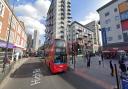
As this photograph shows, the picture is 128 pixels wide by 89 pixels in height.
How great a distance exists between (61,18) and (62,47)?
55.6 metres

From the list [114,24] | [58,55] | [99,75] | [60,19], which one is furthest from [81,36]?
[99,75]

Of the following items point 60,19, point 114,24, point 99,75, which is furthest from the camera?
point 60,19

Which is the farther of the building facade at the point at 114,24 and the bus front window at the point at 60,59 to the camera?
the building facade at the point at 114,24

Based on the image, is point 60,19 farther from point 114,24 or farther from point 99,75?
point 99,75

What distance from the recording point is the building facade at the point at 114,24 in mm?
33375

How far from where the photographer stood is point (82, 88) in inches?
423

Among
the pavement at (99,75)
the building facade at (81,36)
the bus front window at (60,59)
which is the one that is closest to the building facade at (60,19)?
the building facade at (81,36)

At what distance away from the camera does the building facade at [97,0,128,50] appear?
109ft

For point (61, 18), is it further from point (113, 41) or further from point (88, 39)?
point (113, 41)

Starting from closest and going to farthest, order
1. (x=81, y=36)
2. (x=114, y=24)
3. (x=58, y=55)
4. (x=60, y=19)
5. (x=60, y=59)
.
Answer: (x=58, y=55) → (x=60, y=59) → (x=114, y=24) → (x=60, y=19) → (x=81, y=36)

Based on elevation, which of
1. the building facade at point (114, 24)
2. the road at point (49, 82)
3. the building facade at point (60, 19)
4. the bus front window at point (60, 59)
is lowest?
the road at point (49, 82)

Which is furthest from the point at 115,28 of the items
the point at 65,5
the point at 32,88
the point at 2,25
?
the point at 65,5

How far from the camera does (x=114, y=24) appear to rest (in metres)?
37.2

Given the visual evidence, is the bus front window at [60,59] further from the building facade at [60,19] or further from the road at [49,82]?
the building facade at [60,19]
